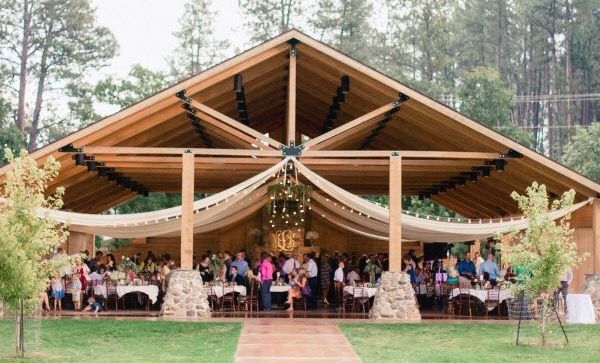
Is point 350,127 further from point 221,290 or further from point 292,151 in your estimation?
→ point 221,290

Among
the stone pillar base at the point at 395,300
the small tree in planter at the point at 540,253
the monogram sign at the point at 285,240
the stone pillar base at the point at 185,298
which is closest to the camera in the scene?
the small tree in planter at the point at 540,253

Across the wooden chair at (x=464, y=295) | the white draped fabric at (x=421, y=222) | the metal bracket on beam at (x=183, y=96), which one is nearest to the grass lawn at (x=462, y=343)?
the wooden chair at (x=464, y=295)

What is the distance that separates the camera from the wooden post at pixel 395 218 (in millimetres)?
17266

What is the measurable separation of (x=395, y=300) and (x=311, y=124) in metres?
8.52

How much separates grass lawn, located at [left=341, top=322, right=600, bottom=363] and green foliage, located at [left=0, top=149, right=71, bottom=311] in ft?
13.1

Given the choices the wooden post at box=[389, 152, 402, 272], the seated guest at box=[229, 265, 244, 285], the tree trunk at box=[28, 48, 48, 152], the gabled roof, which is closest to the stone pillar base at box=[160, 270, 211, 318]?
the seated guest at box=[229, 265, 244, 285]

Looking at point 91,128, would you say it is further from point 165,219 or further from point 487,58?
point 487,58

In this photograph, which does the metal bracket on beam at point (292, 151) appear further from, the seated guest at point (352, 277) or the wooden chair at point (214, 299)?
the seated guest at point (352, 277)

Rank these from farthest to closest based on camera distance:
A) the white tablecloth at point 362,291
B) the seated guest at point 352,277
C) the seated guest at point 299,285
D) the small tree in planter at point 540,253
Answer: the seated guest at point 352,277 < the seated guest at point 299,285 < the white tablecloth at point 362,291 < the small tree in planter at point 540,253

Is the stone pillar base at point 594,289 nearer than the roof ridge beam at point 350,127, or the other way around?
the roof ridge beam at point 350,127

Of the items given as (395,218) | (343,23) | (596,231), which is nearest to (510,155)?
(596,231)

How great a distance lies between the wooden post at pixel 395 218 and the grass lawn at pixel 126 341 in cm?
314

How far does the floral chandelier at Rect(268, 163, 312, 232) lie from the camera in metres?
20.4

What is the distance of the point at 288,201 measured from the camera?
2447 cm
